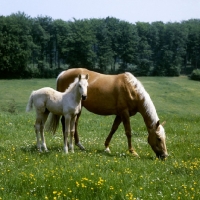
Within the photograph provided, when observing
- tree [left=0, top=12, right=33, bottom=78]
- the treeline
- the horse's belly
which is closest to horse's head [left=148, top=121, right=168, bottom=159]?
the horse's belly

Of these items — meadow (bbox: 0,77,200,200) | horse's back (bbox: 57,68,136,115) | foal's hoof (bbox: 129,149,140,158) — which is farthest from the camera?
horse's back (bbox: 57,68,136,115)

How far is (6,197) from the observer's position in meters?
6.30

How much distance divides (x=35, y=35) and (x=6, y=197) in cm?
8981

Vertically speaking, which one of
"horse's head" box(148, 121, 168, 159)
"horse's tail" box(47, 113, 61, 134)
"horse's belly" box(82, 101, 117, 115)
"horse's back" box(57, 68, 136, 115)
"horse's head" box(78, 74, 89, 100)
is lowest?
"horse's head" box(148, 121, 168, 159)

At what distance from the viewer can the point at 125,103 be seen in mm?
11055

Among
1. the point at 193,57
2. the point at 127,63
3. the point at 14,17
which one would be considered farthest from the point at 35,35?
the point at 193,57

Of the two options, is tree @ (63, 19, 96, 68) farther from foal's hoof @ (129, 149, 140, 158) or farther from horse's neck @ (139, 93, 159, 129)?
foal's hoof @ (129, 149, 140, 158)

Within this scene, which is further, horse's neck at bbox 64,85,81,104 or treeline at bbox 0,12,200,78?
treeline at bbox 0,12,200,78

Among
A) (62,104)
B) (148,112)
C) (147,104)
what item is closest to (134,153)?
(148,112)

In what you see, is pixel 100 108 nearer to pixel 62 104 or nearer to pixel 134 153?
pixel 62 104

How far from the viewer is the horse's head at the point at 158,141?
410 inches

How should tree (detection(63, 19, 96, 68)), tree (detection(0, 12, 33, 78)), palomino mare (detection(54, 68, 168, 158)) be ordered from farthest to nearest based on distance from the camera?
tree (detection(63, 19, 96, 68)) → tree (detection(0, 12, 33, 78)) → palomino mare (detection(54, 68, 168, 158))

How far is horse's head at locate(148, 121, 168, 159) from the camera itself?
10414mm

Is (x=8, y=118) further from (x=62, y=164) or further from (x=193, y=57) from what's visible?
(x=193, y=57)
